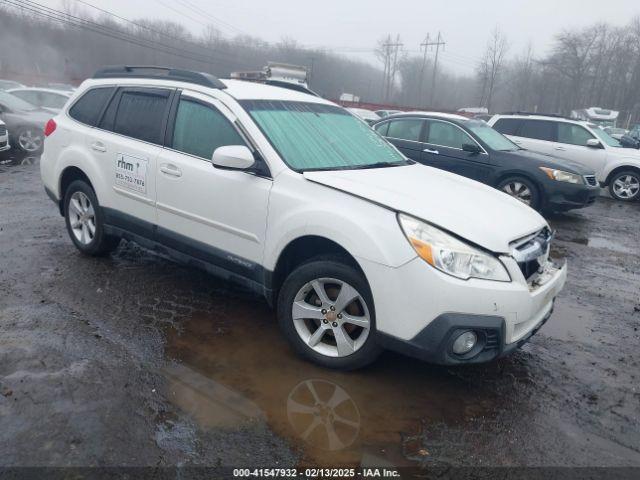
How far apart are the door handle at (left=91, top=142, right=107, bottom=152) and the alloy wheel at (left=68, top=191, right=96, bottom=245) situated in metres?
0.53

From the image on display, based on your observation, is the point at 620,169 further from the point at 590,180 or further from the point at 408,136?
the point at 408,136

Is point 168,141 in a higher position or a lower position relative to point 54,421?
higher

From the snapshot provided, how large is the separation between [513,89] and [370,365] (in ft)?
270

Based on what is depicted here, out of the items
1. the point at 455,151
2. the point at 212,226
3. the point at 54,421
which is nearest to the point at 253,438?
the point at 54,421

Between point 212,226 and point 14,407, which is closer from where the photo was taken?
point 14,407

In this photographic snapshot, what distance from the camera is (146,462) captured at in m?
2.50

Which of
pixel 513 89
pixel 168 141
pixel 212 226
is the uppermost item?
pixel 513 89

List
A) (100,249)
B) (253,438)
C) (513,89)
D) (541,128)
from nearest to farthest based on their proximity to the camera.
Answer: (253,438), (100,249), (541,128), (513,89)

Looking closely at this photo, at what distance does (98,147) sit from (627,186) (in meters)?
11.6

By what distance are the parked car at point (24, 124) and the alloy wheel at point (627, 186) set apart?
14000mm

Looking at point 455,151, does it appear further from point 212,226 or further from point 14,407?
point 14,407

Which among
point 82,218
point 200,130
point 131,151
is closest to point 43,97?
point 82,218

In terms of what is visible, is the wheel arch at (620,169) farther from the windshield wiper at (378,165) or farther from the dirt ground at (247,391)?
the windshield wiper at (378,165)

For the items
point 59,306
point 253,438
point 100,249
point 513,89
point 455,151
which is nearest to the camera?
point 253,438
